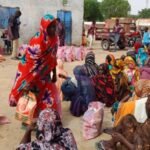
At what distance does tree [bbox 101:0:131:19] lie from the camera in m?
73.4

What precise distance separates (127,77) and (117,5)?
69142mm


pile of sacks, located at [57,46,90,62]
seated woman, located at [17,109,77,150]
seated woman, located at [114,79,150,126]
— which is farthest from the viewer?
pile of sacks, located at [57,46,90,62]

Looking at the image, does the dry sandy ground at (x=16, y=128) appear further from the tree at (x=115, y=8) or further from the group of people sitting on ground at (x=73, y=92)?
the tree at (x=115, y=8)

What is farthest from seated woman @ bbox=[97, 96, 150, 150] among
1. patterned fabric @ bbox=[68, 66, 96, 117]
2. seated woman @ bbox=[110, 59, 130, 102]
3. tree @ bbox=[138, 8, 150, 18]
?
tree @ bbox=[138, 8, 150, 18]

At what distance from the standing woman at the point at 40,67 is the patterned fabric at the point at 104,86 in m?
1.52

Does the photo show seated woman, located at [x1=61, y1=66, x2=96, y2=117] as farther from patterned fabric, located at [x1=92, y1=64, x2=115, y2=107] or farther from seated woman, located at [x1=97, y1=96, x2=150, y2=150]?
seated woman, located at [x1=97, y1=96, x2=150, y2=150]

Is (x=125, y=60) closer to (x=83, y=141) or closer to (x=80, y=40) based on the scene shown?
(x=83, y=141)

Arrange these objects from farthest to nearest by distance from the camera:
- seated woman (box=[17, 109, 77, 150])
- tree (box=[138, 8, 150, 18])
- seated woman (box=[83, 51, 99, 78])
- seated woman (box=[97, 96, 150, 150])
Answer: tree (box=[138, 8, 150, 18]), seated woman (box=[83, 51, 99, 78]), seated woman (box=[97, 96, 150, 150]), seated woman (box=[17, 109, 77, 150])

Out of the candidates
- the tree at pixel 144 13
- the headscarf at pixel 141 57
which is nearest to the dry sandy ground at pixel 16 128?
the headscarf at pixel 141 57

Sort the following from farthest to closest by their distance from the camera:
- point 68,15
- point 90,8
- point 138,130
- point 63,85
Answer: point 90,8 → point 68,15 → point 63,85 → point 138,130

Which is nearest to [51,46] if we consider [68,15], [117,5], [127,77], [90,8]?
[127,77]

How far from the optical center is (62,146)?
348 cm

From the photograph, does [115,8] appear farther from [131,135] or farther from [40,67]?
[131,135]

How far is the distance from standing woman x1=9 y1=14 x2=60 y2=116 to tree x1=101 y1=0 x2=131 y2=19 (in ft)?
220
